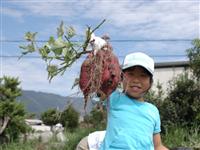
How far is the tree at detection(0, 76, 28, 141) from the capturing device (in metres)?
13.3

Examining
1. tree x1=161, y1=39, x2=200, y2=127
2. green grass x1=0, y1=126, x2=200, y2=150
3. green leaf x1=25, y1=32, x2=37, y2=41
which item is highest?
green leaf x1=25, y1=32, x2=37, y2=41

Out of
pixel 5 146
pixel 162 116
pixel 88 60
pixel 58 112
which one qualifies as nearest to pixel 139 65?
pixel 88 60

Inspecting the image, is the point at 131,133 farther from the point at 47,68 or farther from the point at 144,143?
the point at 47,68

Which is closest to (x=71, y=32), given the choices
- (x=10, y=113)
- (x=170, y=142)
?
(x=170, y=142)

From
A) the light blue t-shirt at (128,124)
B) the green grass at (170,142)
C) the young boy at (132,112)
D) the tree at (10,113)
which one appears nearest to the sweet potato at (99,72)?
the young boy at (132,112)

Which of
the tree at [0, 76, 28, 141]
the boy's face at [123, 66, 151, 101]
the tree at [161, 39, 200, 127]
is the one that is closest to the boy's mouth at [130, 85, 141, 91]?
the boy's face at [123, 66, 151, 101]

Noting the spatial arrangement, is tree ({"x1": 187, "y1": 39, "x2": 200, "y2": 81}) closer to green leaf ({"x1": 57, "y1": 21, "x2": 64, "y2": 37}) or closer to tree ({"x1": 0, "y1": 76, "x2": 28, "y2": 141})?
tree ({"x1": 0, "y1": 76, "x2": 28, "y2": 141})

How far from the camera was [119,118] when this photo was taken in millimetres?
3244

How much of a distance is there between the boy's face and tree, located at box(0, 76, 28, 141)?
33.9 ft

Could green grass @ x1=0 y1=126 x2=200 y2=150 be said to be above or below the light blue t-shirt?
below

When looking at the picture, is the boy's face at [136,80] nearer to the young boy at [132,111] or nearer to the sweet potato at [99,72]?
the young boy at [132,111]

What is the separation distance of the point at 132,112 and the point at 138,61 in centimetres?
33

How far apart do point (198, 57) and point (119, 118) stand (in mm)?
7963

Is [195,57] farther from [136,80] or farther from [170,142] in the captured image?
[136,80]
